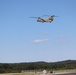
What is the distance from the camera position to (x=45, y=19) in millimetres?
71062

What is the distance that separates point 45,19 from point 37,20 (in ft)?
6.37

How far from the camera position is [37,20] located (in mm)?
72125

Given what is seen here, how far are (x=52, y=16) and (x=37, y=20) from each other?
3217 mm

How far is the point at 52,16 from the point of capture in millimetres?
71438
